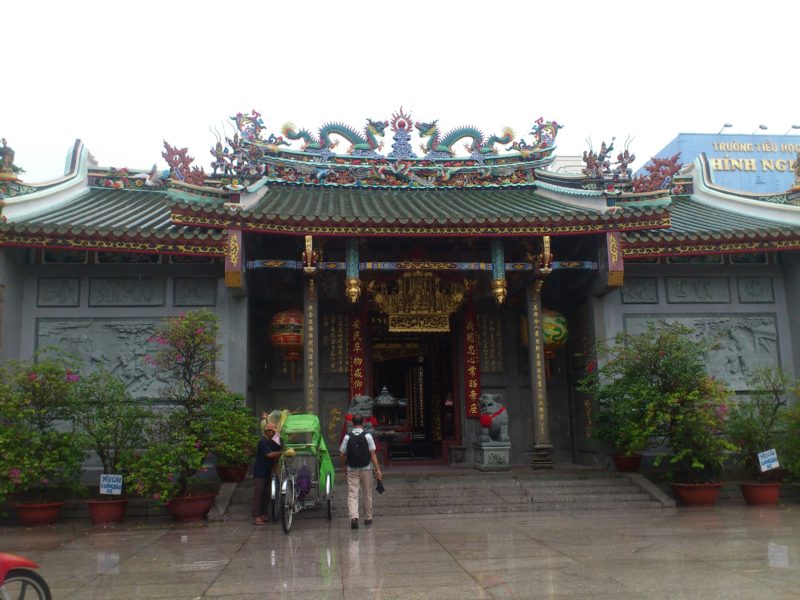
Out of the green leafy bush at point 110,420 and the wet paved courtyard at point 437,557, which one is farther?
the green leafy bush at point 110,420

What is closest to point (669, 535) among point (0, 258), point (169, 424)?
point (169, 424)

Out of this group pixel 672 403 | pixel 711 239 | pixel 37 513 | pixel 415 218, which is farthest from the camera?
pixel 711 239

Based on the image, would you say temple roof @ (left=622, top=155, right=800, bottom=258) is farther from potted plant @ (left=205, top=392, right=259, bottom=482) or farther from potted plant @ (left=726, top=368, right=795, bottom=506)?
potted plant @ (left=205, top=392, right=259, bottom=482)

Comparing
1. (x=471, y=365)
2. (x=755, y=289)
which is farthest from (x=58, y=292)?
(x=755, y=289)

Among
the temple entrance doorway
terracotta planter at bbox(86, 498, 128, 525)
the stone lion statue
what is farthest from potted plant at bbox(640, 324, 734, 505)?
terracotta planter at bbox(86, 498, 128, 525)

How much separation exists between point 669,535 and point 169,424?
6.56m

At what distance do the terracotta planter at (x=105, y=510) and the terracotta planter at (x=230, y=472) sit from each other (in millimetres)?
1562

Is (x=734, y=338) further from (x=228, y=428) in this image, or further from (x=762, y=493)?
(x=228, y=428)

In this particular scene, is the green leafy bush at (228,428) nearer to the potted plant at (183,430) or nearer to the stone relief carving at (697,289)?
the potted plant at (183,430)

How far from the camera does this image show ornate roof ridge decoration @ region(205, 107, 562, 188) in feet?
47.7

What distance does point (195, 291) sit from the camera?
1156cm

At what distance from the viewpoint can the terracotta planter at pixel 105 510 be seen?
9.14 m

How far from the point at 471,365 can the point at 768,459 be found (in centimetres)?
551

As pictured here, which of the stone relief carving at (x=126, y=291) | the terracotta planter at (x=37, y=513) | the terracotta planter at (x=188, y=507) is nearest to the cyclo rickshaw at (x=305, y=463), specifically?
the terracotta planter at (x=188, y=507)
